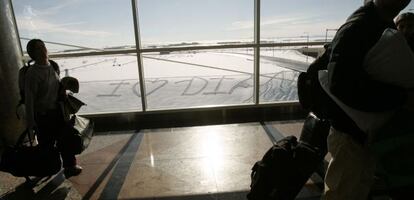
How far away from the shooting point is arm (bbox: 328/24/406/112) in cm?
146

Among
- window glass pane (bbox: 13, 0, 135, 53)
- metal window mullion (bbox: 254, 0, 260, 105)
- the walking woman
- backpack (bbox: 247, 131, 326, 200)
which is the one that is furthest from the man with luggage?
window glass pane (bbox: 13, 0, 135, 53)

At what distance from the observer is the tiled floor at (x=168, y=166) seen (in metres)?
2.88

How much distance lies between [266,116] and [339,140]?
335cm

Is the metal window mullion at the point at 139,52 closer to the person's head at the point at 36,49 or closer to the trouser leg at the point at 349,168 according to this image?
the person's head at the point at 36,49

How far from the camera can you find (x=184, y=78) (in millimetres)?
6227

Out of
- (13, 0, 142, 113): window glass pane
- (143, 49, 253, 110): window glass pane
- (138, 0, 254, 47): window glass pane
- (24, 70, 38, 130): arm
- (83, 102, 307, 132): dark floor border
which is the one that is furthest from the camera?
(143, 49, 253, 110): window glass pane

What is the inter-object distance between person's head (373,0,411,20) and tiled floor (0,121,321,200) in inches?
68.6

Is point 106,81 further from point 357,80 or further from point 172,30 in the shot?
point 357,80

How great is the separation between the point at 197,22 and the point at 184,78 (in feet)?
5.36

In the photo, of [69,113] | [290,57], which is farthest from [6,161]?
[290,57]

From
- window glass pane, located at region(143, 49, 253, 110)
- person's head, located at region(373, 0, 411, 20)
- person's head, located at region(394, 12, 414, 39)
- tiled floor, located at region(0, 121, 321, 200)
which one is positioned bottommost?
tiled floor, located at region(0, 121, 321, 200)

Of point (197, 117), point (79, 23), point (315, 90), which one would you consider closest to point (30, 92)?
point (315, 90)

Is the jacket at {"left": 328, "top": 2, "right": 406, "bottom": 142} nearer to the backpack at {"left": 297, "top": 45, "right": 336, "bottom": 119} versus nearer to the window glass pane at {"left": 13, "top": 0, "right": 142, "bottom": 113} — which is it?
the backpack at {"left": 297, "top": 45, "right": 336, "bottom": 119}

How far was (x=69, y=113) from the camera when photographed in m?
2.99
